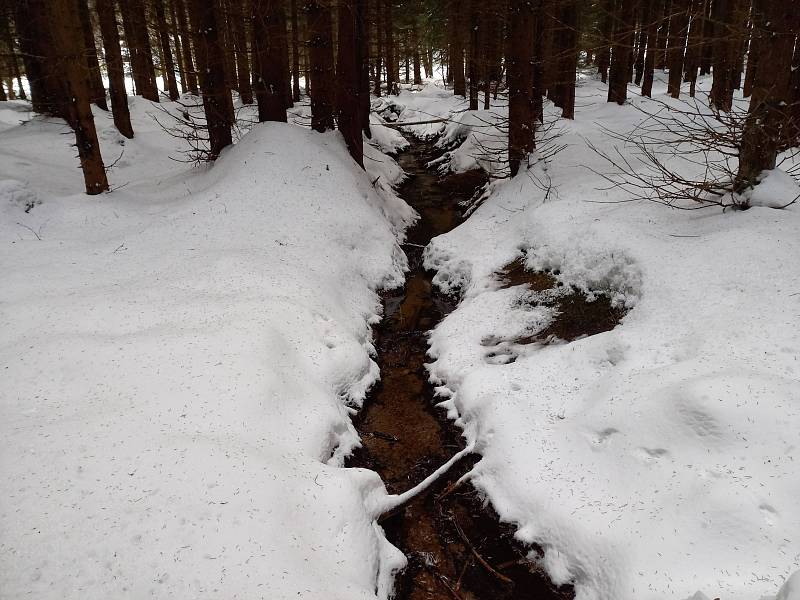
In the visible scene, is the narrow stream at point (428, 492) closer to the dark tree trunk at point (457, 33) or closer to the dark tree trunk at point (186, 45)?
the dark tree trunk at point (186, 45)

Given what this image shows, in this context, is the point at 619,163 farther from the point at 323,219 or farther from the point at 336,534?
the point at 336,534

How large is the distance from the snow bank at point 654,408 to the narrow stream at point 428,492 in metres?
0.24

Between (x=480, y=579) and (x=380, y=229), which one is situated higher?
(x=380, y=229)

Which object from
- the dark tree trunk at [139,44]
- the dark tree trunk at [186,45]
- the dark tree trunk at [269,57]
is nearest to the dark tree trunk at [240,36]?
the dark tree trunk at [269,57]

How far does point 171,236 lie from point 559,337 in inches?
268

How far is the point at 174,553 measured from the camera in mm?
3369

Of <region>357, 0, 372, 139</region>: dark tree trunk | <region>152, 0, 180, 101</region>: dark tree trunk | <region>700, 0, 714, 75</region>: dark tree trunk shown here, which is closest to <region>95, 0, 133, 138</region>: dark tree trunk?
<region>152, 0, 180, 101</region>: dark tree trunk

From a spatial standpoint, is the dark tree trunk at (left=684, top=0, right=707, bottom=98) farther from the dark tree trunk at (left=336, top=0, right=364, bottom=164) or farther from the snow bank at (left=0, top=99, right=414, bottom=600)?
the dark tree trunk at (left=336, top=0, right=364, bottom=164)

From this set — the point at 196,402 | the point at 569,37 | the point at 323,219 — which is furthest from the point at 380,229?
the point at 569,37

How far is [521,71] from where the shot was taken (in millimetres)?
10805

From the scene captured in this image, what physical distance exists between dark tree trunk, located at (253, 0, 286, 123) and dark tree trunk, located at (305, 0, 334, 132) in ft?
2.78

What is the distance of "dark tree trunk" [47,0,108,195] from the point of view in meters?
8.41

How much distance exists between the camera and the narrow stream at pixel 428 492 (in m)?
4.27

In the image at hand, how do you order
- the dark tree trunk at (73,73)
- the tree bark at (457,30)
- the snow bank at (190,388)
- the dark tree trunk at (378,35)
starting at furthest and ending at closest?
the tree bark at (457,30) → the dark tree trunk at (378,35) → the dark tree trunk at (73,73) → the snow bank at (190,388)
